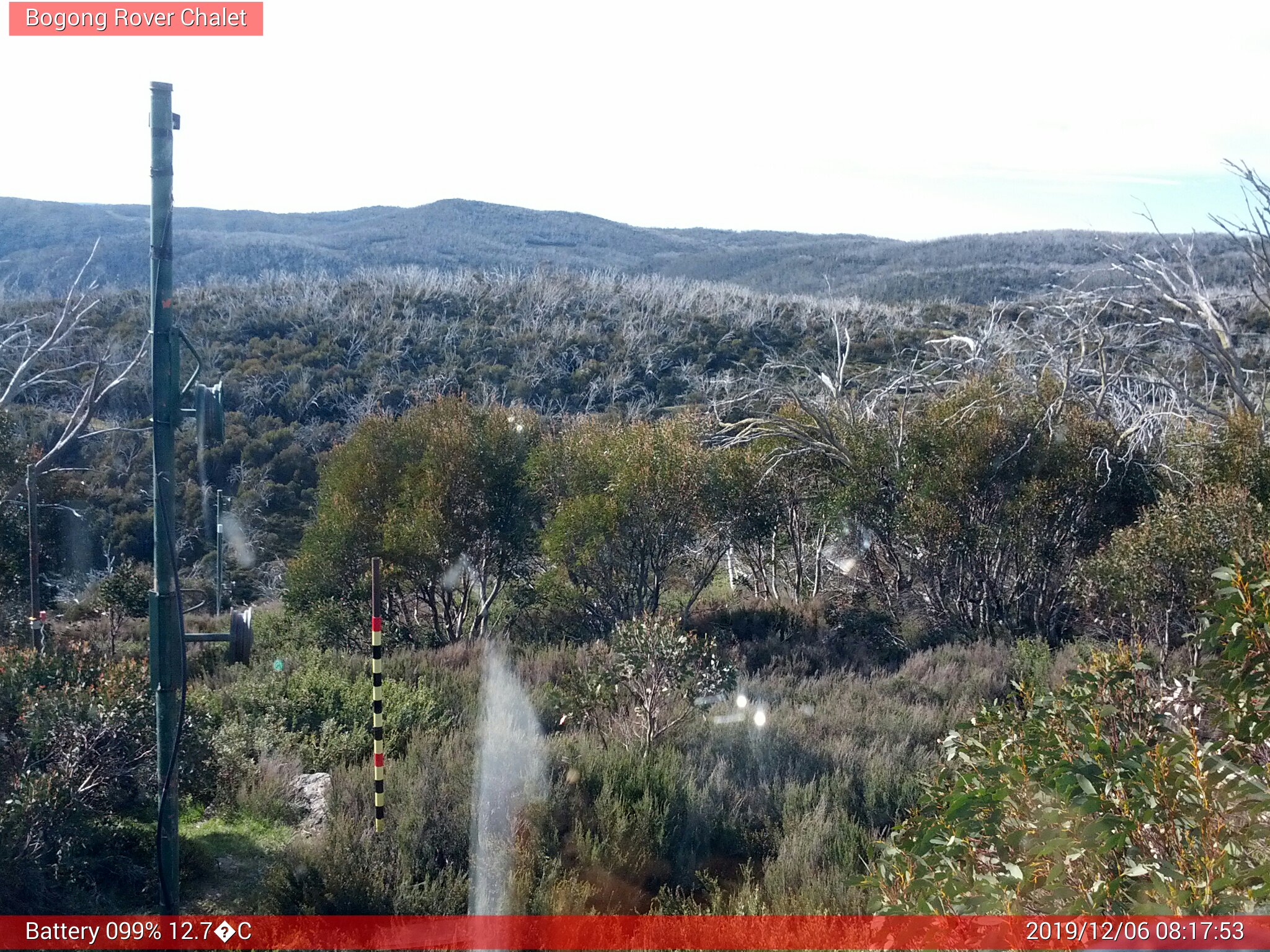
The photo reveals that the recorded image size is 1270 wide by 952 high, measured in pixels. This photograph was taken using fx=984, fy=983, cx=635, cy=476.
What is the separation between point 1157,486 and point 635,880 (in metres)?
8.76

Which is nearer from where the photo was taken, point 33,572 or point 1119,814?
point 1119,814

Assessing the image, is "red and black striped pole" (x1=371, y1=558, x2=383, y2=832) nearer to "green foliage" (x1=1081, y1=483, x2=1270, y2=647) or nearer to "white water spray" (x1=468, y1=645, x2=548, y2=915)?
"white water spray" (x1=468, y1=645, x2=548, y2=915)

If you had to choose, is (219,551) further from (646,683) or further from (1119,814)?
(1119,814)

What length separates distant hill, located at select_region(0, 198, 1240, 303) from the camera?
4219 cm

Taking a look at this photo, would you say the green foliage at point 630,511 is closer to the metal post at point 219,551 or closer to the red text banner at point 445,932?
the metal post at point 219,551

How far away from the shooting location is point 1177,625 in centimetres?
961

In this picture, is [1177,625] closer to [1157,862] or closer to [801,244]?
[1157,862]

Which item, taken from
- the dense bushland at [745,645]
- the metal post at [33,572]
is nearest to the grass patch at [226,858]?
the dense bushland at [745,645]

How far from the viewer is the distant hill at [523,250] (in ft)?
138

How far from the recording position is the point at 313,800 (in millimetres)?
6230

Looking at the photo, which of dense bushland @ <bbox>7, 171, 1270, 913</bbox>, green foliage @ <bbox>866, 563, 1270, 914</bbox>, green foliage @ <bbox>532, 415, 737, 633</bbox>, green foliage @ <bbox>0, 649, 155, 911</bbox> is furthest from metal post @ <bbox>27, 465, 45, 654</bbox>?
green foliage @ <bbox>866, 563, 1270, 914</bbox>

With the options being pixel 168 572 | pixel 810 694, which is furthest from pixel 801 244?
pixel 168 572

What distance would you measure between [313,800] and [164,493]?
8.99ft

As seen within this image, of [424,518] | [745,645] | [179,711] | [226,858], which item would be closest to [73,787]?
[226,858]
